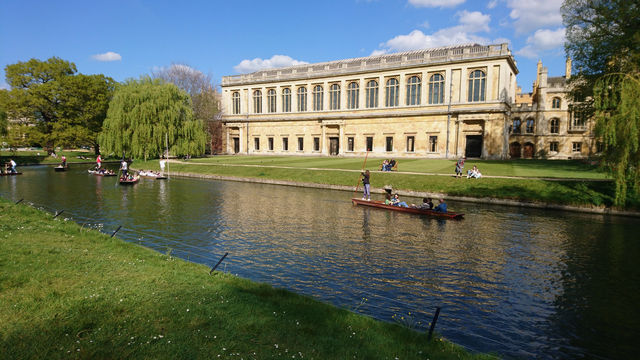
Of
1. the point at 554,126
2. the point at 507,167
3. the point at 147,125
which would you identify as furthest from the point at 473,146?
the point at 147,125

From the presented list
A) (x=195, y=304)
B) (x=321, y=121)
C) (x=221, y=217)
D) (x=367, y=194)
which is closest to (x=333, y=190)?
(x=367, y=194)

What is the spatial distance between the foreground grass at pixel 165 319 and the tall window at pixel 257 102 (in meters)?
59.8

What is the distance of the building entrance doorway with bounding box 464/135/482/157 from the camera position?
49688 mm

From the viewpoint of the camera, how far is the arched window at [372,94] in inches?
2197

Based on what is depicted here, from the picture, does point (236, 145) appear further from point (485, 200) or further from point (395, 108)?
point (485, 200)

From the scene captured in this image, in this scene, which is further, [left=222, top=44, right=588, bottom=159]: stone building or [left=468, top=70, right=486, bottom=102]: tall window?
[left=222, top=44, right=588, bottom=159]: stone building

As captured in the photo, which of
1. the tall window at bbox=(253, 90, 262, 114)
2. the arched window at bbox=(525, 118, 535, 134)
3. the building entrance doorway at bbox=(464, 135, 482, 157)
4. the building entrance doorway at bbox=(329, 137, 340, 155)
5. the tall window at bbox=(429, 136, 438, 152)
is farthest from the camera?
the tall window at bbox=(253, 90, 262, 114)

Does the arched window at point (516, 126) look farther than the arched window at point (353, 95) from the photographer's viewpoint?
Yes

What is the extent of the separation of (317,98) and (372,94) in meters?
9.94

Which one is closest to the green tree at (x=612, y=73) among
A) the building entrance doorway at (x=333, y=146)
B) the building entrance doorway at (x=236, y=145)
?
the building entrance doorway at (x=333, y=146)

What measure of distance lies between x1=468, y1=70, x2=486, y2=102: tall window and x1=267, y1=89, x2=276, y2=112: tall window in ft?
109

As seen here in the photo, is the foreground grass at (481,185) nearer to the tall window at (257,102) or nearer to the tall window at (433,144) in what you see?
the tall window at (433,144)

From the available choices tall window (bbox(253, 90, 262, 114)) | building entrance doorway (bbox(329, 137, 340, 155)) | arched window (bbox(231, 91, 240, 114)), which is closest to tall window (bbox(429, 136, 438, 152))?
building entrance doorway (bbox(329, 137, 340, 155))

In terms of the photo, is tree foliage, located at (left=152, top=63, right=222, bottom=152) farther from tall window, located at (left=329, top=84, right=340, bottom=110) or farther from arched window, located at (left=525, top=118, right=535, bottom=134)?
arched window, located at (left=525, top=118, right=535, bottom=134)
